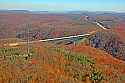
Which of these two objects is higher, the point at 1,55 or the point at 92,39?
the point at 1,55

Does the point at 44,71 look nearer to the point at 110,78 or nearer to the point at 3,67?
the point at 3,67

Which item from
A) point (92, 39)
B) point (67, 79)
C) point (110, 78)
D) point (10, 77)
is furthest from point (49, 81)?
point (92, 39)

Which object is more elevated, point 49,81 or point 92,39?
point 49,81

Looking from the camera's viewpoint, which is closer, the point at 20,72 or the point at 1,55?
the point at 20,72

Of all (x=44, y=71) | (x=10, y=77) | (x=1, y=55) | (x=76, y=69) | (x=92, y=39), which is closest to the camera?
(x=10, y=77)

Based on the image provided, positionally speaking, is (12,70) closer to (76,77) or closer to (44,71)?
(44,71)

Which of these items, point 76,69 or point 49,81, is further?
point 76,69

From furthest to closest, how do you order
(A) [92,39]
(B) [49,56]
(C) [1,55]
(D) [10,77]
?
1. (A) [92,39]
2. (B) [49,56]
3. (C) [1,55]
4. (D) [10,77]

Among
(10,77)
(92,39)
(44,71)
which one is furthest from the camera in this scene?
(92,39)

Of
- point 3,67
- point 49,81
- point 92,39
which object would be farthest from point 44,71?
point 92,39
